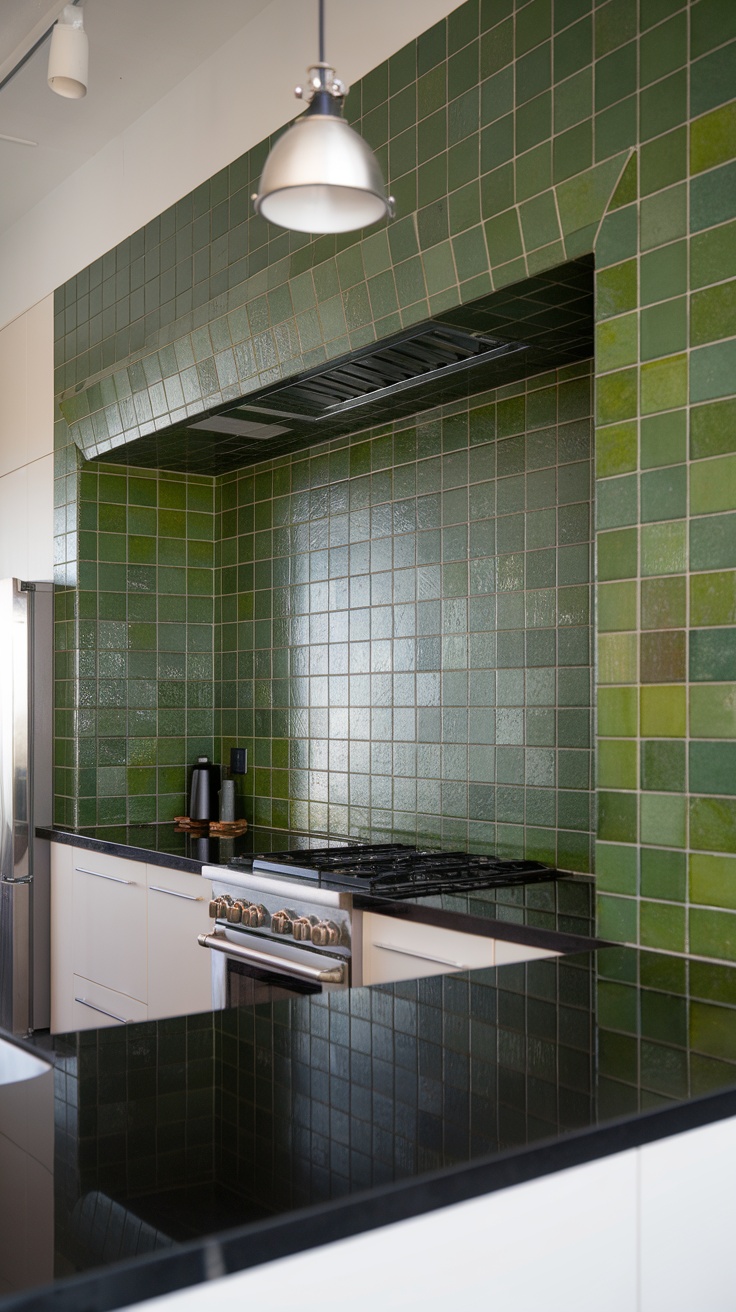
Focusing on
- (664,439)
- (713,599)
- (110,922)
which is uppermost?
(664,439)

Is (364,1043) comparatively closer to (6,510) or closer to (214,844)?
(214,844)

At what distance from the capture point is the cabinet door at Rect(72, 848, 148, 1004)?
134 inches

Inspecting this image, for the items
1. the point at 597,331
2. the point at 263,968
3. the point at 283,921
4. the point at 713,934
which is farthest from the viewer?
the point at 263,968

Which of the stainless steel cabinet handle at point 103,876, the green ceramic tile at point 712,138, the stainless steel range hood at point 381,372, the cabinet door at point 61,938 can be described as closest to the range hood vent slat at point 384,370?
the stainless steel range hood at point 381,372

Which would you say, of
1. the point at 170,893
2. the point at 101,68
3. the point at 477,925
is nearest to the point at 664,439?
the point at 477,925

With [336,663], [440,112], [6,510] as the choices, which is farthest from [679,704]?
[6,510]

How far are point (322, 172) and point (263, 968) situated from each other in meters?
1.85

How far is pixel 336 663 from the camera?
355 centimetres

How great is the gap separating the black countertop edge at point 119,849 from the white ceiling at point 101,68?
2.24m

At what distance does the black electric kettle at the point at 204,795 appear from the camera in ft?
12.9

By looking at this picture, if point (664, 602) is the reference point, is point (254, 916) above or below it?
below

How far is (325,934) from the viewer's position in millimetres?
2451

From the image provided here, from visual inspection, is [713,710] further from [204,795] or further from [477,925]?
[204,795]

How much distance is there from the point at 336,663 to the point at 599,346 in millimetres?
1761
